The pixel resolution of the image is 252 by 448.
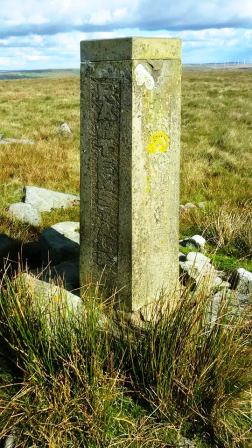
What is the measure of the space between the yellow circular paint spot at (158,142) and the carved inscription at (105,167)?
0.25 metres

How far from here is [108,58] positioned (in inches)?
143

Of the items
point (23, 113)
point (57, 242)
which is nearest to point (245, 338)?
point (57, 242)

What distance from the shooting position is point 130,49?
3457 mm

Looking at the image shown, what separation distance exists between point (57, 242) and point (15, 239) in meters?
0.79

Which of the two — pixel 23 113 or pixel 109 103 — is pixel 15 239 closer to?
pixel 109 103

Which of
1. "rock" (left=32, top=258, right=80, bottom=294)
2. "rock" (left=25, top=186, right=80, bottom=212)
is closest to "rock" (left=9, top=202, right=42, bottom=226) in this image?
"rock" (left=25, top=186, right=80, bottom=212)

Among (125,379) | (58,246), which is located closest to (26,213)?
(58,246)

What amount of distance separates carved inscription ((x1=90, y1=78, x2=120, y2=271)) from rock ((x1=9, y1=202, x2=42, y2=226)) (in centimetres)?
302

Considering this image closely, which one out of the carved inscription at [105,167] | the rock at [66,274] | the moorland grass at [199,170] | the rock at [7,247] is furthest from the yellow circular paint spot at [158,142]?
the rock at [7,247]

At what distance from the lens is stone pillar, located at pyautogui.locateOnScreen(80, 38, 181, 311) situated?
11.7 feet

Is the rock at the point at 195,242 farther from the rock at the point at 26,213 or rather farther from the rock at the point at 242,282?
the rock at the point at 26,213

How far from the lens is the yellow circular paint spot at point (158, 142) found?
3705mm

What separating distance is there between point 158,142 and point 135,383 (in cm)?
175

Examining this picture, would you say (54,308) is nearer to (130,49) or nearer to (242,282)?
(130,49)
